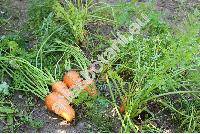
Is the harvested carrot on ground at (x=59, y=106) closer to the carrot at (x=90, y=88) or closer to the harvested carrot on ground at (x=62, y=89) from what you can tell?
the harvested carrot on ground at (x=62, y=89)

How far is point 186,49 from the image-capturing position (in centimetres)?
231

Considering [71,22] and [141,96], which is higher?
[71,22]

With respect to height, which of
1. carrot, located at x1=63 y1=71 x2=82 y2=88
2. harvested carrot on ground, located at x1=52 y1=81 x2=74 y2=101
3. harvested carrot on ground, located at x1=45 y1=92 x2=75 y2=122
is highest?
carrot, located at x1=63 y1=71 x2=82 y2=88

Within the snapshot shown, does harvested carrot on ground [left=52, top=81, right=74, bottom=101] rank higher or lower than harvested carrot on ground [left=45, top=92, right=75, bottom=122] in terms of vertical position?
higher

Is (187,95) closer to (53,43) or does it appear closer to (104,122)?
(104,122)

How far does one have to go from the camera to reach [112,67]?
2836 mm

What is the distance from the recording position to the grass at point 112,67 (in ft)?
8.00

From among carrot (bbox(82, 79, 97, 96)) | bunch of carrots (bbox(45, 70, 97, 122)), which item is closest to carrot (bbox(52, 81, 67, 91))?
bunch of carrots (bbox(45, 70, 97, 122))

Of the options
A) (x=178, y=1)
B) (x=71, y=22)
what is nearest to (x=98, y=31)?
(x=71, y=22)

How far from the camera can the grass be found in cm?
244

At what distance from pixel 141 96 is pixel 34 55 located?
77 centimetres

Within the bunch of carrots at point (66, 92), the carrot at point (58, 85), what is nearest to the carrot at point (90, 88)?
the bunch of carrots at point (66, 92)

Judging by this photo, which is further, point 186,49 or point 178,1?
point 178,1

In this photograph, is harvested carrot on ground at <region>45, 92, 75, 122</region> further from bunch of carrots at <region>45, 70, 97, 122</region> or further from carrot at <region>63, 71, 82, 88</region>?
carrot at <region>63, 71, 82, 88</region>
